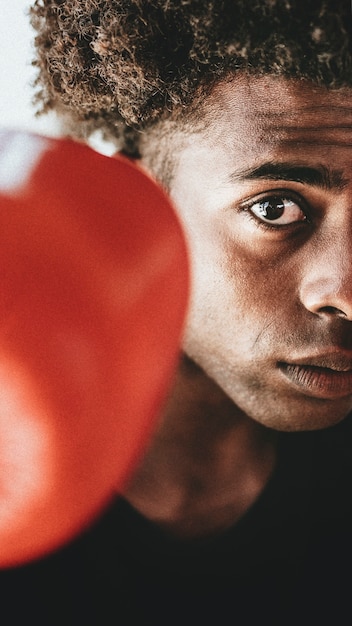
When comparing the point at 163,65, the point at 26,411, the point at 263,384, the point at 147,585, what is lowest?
the point at 147,585

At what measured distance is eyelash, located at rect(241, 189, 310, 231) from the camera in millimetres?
836

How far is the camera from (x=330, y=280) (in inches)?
31.7

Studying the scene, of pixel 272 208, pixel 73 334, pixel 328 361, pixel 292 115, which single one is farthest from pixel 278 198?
pixel 73 334

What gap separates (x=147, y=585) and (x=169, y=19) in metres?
0.84

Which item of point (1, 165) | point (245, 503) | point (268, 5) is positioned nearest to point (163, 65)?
point (268, 5)

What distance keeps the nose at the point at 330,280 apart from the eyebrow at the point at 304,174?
0.07 metres

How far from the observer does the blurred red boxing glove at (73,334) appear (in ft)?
1.72

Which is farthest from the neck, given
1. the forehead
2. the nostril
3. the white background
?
the white background

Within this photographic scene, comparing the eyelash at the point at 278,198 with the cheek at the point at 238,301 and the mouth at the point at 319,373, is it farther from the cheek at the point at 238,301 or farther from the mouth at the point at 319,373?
the mouth at the point at 319,373

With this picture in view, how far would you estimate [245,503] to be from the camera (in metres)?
1.09

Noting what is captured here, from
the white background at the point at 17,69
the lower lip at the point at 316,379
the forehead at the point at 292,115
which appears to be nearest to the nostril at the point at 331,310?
the lower lip at the point at 316,379

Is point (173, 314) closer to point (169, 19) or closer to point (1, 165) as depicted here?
point (1, 165)

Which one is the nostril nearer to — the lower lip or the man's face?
the man's face

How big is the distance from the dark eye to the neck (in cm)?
30
